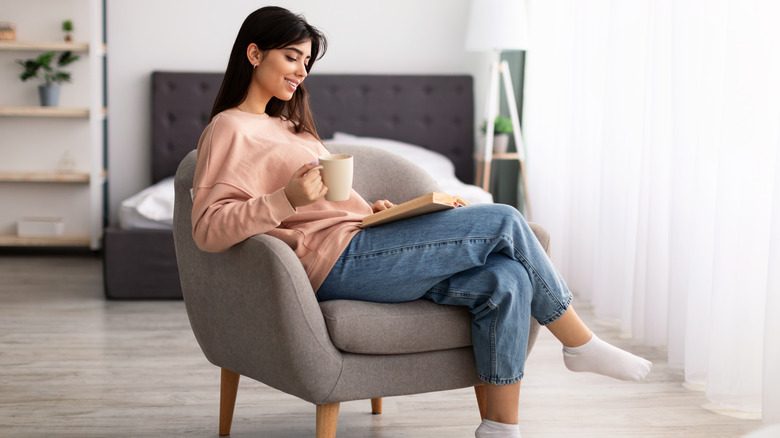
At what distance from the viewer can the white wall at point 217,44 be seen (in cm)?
441

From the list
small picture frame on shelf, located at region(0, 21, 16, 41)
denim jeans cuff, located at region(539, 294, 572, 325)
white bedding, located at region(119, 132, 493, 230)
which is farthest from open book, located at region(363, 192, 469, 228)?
small picture frame on shelf, located at region(0, 21, 16, 41)

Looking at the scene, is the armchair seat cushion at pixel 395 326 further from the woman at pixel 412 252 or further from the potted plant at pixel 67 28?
the potted plant at pixel 67 28

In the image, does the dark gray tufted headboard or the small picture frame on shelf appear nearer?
the small picture frame on shelf

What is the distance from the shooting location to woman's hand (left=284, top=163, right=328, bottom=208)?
4.94ft

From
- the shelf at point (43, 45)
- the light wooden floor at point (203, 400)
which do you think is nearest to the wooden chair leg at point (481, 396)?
the light wooden floor at point (203, 400)

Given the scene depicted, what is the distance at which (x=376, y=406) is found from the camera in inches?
84.9

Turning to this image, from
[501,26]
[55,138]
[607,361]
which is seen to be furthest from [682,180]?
[55,138]

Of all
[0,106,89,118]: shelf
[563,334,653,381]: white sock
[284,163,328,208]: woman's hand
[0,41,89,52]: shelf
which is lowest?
[563,334,653,381]: white sock

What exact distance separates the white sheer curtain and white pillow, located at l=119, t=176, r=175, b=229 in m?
1.84

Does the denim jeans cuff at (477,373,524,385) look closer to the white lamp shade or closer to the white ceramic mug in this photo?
the white ceramic mug

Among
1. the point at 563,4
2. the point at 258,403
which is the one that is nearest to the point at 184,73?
the point at 563,4

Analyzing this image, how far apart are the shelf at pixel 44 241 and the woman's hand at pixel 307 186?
3118 mm

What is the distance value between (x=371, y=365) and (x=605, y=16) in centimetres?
222

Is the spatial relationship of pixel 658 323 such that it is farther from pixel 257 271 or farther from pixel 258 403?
pixel 257 271
